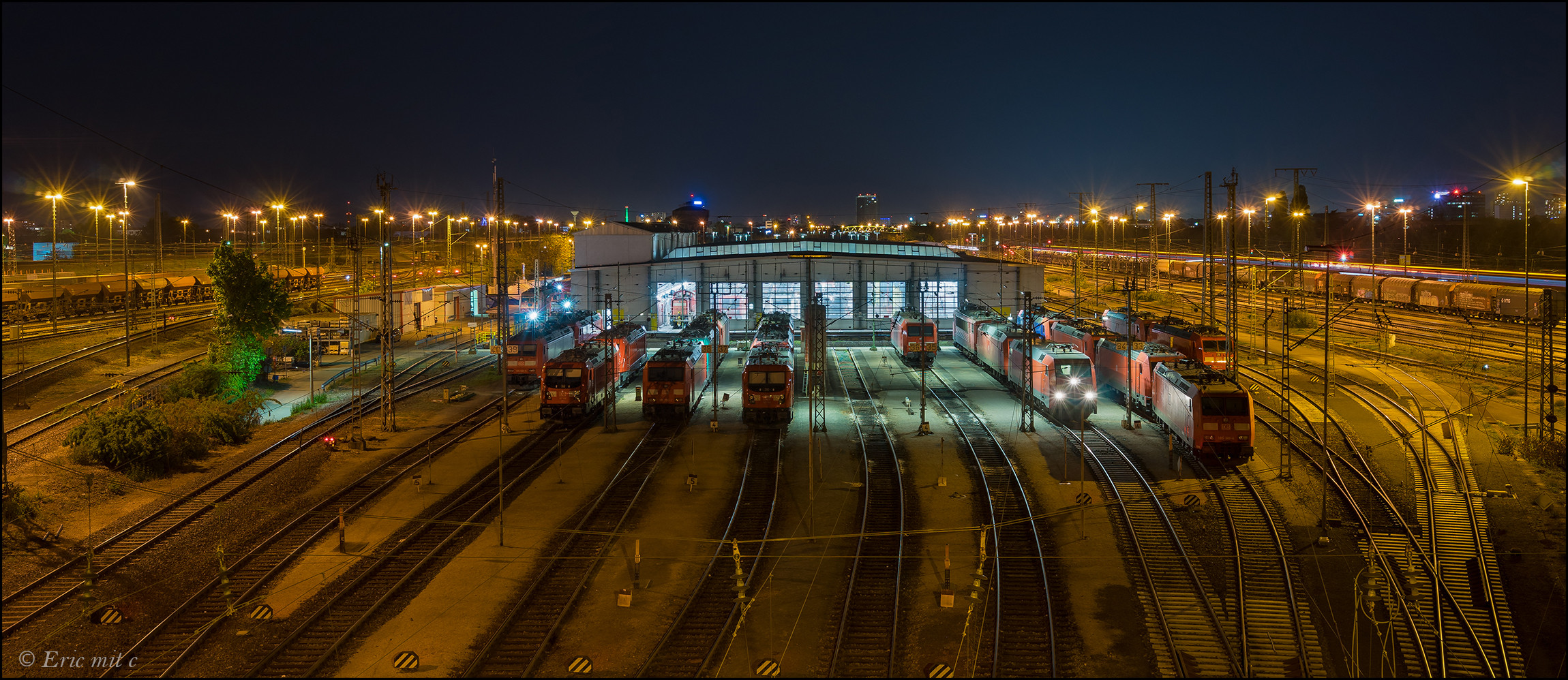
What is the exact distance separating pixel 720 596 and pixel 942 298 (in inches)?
1858

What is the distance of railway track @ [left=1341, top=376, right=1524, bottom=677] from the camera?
13.8 meters

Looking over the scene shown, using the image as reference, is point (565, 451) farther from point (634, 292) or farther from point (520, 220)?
point (520, 220)

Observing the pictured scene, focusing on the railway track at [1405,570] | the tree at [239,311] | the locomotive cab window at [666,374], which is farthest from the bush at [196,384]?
the railway track at [1405,570]

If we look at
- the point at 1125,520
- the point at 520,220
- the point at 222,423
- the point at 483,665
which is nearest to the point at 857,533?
the point at 1125,520

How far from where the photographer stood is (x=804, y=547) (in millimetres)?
17641

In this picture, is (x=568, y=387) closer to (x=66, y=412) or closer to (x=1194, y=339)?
(x=66, y=412)

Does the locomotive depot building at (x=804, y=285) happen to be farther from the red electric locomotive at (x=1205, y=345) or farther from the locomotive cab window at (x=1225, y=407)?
the locomotive cab window at (x=1225, y=407)

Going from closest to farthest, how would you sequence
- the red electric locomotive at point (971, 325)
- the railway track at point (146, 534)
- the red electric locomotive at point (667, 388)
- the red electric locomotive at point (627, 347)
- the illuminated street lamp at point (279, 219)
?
1. the railway track at point (146, 534)
2. the red electric locomotive at point (667, 388)
3. the red electric locomotive at point (627, 347)
4. the red electric locomotive at point (971, 325)
5. the illuminated street lamp at point (279, 219)

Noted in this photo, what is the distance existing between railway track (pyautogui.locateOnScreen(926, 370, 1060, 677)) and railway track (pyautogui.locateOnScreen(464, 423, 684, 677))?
257 inches

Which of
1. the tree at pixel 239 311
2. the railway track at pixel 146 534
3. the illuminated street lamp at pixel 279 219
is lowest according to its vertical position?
the railway track at pixel 146 534

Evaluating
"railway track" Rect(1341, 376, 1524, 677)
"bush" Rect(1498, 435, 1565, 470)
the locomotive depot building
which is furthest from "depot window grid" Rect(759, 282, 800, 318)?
"bush" Rect(1498, 435, 1565, 470)

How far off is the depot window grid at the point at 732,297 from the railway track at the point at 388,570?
1425 inches

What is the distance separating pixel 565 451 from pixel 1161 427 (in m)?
17.7

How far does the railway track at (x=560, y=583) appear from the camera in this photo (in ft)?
42.7
